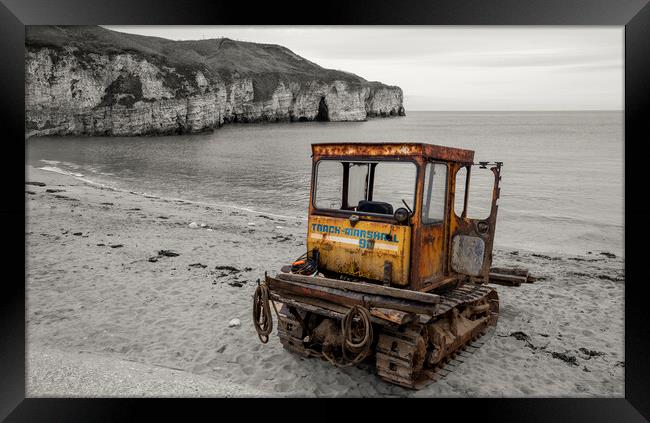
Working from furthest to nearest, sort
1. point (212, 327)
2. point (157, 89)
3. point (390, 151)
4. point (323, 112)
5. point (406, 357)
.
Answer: point (323, 112) → point (157, 89) → point (212, 327) → point (390, 151) → point (406, 357)

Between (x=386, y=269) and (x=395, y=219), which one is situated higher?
(x=395, y=219)

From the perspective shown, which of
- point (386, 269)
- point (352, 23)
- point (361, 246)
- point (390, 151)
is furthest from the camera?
point (361, 246)

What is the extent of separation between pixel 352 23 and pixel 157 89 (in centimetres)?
7990

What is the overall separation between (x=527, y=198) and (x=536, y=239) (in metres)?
10.0

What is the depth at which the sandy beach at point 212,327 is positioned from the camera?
19.1ft

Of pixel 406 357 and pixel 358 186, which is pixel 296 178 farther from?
pixel 406 357

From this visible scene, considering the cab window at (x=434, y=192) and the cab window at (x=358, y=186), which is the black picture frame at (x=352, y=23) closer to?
the cab window at (x=434, y=192)

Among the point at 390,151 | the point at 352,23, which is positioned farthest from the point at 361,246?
the point at 352,23

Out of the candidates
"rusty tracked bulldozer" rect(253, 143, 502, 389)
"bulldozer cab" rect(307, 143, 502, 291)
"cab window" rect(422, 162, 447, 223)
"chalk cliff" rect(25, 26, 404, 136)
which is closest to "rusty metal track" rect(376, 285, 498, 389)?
"rusty tracked bulldozer" rect(253, 143, 502, 389)

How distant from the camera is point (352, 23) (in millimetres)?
4809

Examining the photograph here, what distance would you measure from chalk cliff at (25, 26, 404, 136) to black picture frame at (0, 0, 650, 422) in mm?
32914

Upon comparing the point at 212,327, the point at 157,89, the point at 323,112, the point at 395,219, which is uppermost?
the point at 323,112

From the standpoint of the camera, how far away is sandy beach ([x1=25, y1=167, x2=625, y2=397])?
5832mm

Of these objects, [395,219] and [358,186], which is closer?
[395,219]
